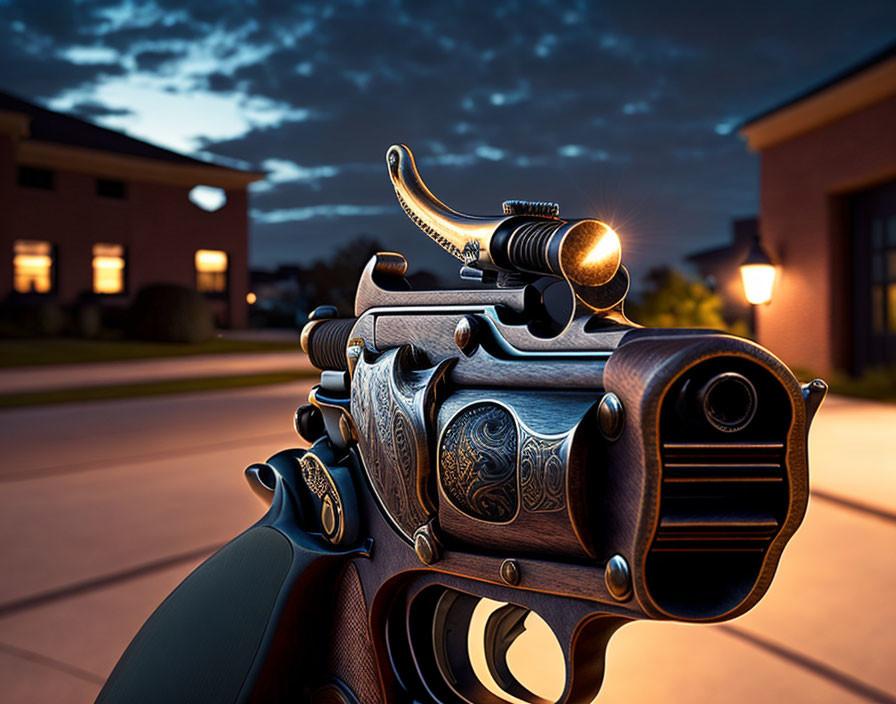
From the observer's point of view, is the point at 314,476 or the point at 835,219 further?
the point at 835,219

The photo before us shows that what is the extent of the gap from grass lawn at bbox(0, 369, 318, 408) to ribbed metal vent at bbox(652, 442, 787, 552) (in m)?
6.01

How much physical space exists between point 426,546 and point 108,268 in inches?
569

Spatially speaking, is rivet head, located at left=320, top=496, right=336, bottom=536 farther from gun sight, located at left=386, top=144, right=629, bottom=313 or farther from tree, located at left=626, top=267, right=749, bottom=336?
tree, located at left=626, top=267, right=749, bottom=336

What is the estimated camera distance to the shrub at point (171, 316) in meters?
10.4

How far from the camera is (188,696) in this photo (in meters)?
0.60

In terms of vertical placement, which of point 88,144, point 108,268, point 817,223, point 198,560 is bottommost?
point 198,560

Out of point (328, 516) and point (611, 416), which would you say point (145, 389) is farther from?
point (611, 416)

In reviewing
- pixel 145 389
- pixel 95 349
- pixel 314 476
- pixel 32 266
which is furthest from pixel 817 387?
pixel 32 266

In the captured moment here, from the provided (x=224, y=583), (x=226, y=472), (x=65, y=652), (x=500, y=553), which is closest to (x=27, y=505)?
(x=226, y=472)

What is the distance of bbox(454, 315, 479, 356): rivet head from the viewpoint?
50cm

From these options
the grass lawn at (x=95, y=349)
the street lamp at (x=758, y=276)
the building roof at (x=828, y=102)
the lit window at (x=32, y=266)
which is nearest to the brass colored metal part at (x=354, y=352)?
the street lamp at (x=758, y=276)

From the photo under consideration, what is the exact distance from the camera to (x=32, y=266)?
40.1 ft

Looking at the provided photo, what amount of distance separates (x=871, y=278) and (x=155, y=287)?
8941 mm

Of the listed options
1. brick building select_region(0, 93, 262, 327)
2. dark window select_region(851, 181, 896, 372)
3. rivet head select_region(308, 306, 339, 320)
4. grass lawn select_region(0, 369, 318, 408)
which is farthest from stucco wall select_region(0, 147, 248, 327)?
rivet head select_region(308, 306, 339, 320)
